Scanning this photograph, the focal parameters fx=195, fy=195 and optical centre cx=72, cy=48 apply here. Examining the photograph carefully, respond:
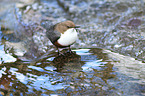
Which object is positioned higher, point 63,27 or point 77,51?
point 63,27

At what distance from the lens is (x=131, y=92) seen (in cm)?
265

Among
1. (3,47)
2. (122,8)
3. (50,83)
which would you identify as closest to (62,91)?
(50,83)

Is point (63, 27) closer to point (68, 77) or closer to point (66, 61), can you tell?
point (66, 61)

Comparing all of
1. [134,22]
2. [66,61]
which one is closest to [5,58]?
[66,61]

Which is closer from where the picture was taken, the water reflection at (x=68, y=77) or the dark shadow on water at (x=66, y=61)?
the water reflection at (x=68, y=77)

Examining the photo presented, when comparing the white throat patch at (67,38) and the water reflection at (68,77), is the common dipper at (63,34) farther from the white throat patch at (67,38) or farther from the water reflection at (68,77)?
the water reflection at (68,77)

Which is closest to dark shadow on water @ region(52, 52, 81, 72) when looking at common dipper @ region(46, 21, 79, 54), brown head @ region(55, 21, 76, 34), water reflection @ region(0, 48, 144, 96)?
water reflection @ region(0, 48, 144, 96)

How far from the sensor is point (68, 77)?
322 centimetres

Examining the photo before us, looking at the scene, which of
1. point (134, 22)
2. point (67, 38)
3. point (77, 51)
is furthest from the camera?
point (134, 22)

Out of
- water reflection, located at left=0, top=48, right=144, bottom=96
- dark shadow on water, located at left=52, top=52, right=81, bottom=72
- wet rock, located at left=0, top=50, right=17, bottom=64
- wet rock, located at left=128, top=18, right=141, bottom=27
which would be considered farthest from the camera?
wet rock, located at left=128, top=18, right=141, bottom=27

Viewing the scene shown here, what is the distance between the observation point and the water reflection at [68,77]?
282 cm

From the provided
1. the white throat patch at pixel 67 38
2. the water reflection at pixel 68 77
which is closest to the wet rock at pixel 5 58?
the water reflection at pixel 68 77

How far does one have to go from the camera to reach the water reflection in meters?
2.82

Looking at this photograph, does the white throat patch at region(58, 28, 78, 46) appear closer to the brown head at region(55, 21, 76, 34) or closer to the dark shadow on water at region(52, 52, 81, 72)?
the brown head at region(55, 21, 76, 34)
